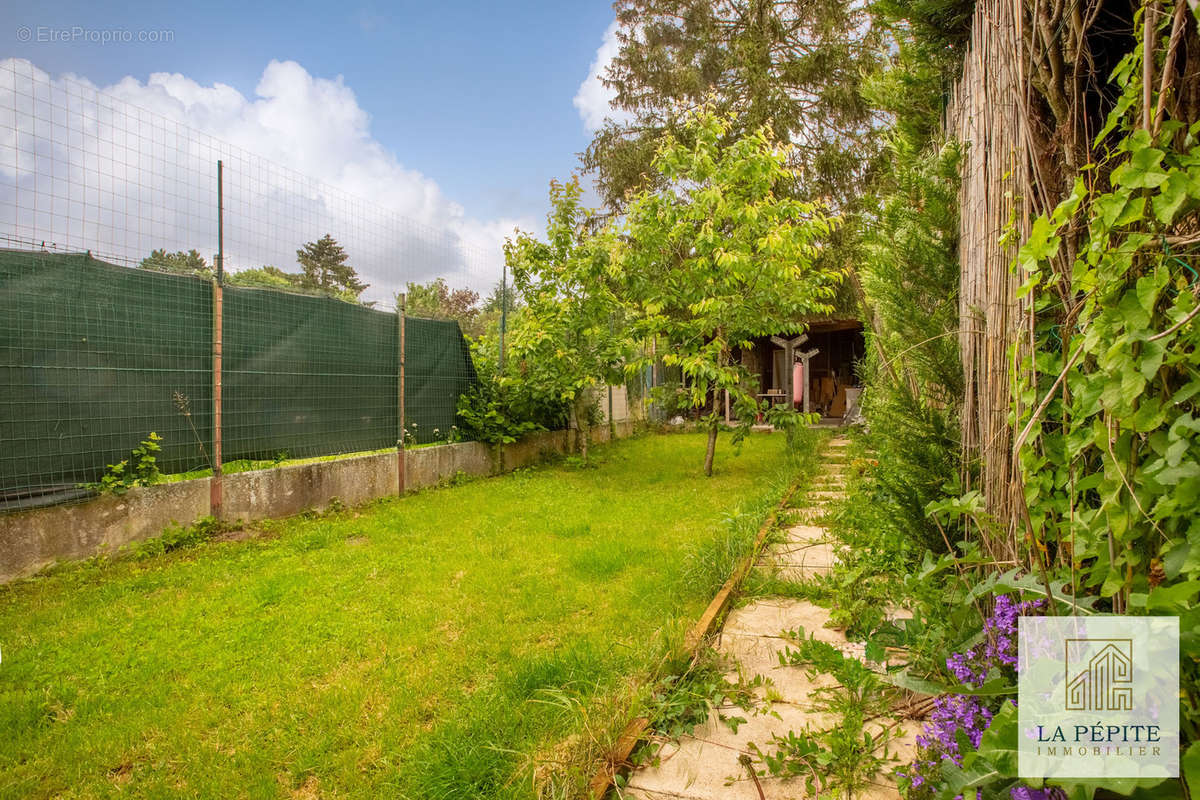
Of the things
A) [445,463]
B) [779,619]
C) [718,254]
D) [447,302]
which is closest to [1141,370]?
[779,619]

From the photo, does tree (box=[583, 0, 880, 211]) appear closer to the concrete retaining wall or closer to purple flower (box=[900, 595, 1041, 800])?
the concrete retaining wall

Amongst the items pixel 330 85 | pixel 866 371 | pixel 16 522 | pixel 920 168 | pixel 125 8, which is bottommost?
pixel 16 522

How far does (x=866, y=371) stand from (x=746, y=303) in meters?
2.82

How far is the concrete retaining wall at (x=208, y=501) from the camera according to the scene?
330 centimetres

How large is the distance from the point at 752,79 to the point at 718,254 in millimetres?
8042

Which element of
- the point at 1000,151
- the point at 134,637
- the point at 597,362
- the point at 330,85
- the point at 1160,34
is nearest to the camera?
the point at 1160,34

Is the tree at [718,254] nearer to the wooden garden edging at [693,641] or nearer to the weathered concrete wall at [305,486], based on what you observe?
the wooden garden edging at [693,641]

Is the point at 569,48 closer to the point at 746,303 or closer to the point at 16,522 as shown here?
the point at 746,303

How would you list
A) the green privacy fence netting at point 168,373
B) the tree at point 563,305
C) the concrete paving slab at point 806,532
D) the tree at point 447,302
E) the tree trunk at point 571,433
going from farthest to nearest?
the tree trunk at point 571,433
the tree at point 563,305
the tree at point 447,302
the concrete paving slab at point 806,532
the green privacy fence netting at point 168,373

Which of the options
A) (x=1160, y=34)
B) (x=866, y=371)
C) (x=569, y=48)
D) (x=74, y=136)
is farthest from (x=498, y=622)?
(x=569, y=48)

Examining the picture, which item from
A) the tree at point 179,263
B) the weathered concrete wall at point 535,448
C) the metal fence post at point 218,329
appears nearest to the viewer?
the tree at point 179,263

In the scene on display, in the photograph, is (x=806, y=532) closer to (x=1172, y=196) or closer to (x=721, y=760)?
(x=721, y=760)

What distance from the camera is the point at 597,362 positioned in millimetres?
6605
